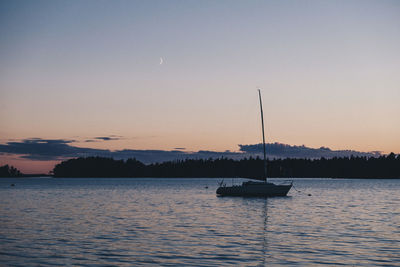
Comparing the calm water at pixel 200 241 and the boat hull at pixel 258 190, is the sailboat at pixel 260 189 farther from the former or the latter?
the calm water at pixel 200 241

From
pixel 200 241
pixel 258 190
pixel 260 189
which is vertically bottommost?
pixel 200 241

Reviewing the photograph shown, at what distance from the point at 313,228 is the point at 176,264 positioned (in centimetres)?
1906

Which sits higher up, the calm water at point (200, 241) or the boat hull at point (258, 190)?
the boat hull at point (258, 190)

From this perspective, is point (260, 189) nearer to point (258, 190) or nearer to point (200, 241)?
point (258, 190)

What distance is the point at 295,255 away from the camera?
87.6ft

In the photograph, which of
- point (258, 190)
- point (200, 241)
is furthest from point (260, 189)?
point (200, 241)

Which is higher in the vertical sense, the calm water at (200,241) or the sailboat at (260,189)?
the sailboat at (260,189)

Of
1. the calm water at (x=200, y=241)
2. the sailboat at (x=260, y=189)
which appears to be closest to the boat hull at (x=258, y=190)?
the sailboat at (x=260, y=189)

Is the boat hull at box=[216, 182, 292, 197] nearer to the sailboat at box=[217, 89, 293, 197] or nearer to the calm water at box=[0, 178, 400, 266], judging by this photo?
the sailboat at box=[217, 89, 293, 197]

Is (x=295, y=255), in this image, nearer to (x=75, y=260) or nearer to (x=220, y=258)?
(x=220, y=258)

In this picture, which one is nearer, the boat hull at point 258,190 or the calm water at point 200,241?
the calm water at point 200,241

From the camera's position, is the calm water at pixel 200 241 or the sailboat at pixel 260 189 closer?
the calm water at pixel 200 241

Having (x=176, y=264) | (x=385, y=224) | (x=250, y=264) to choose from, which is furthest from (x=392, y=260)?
(x=385, y=224)

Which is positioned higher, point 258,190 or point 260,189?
point 260,189
